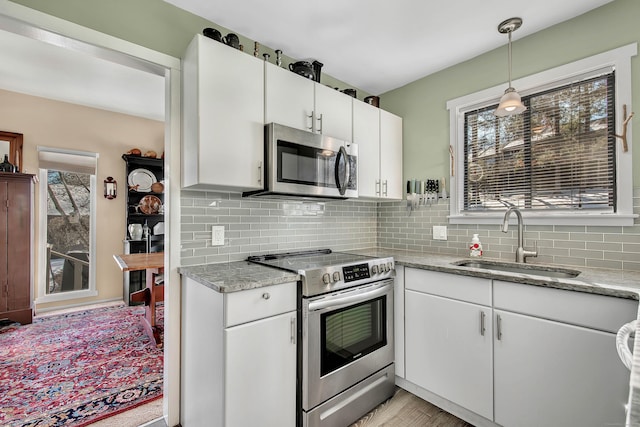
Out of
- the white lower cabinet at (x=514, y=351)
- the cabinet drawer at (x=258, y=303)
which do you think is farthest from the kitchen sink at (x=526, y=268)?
the cabinet drawer at (x=258, y=303)

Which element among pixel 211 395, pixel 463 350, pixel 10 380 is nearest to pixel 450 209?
pixel 463 350

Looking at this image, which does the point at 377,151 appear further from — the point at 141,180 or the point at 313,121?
the point at 141,180

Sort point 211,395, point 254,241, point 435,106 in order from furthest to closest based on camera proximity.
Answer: point 435,106 < point 254,241 < point 211,395

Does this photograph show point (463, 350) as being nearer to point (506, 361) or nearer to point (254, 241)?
point (506, 361)

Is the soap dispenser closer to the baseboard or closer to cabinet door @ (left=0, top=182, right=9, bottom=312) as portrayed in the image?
the baseboard

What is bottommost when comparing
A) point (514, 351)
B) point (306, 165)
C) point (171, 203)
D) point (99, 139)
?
point (514, 351)

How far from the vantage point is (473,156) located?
8.48 feet

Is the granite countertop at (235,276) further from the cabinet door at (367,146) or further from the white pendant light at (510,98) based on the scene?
the white pendant light at (510,98)

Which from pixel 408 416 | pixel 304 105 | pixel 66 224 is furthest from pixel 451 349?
pixel 66 224

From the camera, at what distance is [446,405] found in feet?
6.61

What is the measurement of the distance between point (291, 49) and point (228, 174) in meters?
1.25

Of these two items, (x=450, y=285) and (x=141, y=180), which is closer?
(x=450, y=285)

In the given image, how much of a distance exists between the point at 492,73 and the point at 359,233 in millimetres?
1734

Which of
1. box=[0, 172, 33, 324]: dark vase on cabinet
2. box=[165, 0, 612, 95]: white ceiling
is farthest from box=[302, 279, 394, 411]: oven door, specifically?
box=[0, 172, 33, 324]: dark vase on cabinet
